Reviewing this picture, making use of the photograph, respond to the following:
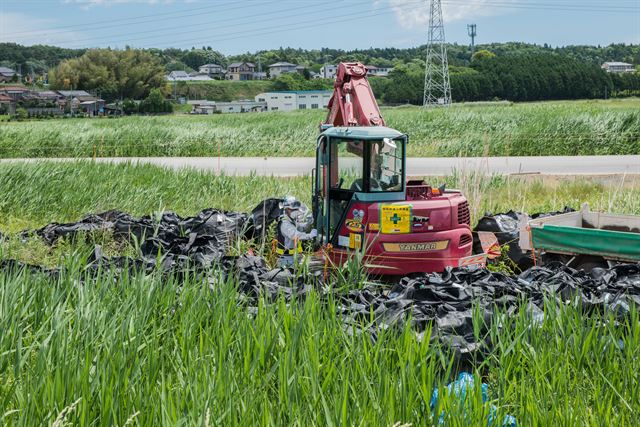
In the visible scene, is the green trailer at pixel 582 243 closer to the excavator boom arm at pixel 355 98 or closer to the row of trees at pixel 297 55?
the excavator boom arm at pixel 355 98

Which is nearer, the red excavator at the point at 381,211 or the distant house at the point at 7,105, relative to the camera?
the red excavator at the point at 381,211

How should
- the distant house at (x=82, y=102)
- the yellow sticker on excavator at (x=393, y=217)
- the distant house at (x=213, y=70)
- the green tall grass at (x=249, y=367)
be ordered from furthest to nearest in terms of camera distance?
the distant house at (x=213, y=70) < the distant house at (x=82, y=102) < the yellow sticker on excavator at (x=393, y=217) < the green tall grass at (x=249, y=367)

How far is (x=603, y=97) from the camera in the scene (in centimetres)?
8238

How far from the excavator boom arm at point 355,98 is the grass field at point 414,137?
54.6ft

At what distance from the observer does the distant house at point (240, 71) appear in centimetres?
15825

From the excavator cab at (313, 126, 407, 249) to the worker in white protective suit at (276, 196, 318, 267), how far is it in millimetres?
426

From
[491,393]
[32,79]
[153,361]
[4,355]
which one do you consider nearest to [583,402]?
[491,393]

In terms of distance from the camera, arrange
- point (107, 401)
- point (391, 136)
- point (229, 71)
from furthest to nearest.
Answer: point (229, 71) → point (391, 136) → point (107, 401)

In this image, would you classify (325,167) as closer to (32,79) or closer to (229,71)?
(32,79)

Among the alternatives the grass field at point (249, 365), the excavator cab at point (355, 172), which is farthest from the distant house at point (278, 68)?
the grass field at point (249, 365)

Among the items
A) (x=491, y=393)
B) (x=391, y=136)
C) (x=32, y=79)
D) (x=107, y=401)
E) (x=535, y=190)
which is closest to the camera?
(x=107, y=401)

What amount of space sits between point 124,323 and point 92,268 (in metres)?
3.44

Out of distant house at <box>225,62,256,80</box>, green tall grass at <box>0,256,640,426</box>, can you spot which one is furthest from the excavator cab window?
distant house at <box>225,62,256,80</box>

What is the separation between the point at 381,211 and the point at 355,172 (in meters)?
0.62
